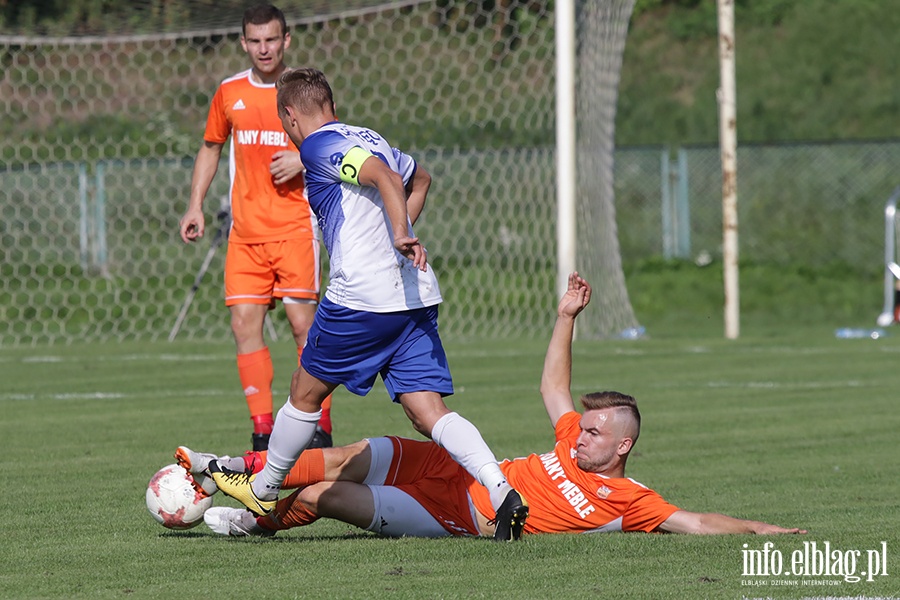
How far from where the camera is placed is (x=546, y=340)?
14.6 meters

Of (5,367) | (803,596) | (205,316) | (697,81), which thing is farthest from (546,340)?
(697,81)

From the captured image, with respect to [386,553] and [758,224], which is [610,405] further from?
[758,224]

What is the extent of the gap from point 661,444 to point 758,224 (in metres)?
14.8

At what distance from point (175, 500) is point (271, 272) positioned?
2797 mm

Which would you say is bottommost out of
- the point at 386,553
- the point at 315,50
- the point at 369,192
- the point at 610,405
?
the point at 386,553

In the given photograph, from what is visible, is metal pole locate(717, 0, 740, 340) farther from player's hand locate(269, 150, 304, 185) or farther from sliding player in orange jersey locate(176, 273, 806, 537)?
sliding player in orange jersey locate(176, 273, 806, 537)

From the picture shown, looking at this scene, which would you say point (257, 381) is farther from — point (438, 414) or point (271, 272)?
point (438, 414)

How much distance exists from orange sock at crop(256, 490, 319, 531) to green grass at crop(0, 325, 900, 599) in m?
0.08

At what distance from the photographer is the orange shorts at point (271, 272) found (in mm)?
7797

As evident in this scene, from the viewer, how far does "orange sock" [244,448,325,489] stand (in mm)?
5203

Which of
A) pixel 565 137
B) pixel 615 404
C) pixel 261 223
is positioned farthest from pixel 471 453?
pixel 565 137

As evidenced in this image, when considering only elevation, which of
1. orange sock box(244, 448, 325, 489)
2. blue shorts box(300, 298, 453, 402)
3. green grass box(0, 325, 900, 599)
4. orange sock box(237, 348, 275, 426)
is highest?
blue shorts box(300, 298, 453, 402)

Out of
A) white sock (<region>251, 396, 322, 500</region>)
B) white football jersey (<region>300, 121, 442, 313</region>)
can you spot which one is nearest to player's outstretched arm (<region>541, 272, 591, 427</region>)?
white football jersey (<region>300, 121, 442, 313</region>)

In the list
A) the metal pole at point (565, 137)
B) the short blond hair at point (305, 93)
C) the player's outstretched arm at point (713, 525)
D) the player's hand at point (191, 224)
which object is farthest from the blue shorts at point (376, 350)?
the metal pole at point (565, 137)
